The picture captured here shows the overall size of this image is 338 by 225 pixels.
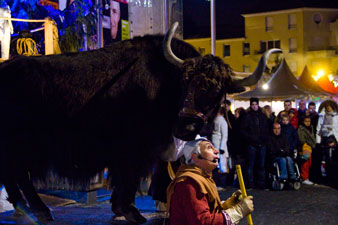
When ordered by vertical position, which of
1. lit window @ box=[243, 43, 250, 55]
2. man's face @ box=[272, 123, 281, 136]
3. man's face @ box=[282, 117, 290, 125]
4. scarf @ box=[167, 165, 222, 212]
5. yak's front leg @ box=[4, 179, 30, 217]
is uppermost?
lit window @ box=[243, 43, 250, 55]

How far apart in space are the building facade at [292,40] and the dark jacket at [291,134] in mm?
39239

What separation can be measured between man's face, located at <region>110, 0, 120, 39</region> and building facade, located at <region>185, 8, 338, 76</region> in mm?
40749

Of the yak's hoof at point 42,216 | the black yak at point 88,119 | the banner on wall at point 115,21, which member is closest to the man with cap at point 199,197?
the black yak at point 88,119

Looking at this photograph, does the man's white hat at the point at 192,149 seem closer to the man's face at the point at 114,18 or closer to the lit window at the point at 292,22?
the man's face at the point at 114,18

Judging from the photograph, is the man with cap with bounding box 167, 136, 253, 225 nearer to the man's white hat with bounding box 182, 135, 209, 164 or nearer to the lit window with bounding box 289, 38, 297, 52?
the man's white hat with bounding box 182, 135, 209, 164

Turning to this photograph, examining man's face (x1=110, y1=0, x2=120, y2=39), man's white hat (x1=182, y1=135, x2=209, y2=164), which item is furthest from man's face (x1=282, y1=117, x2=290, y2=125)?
man's white hat (x1=182, y1=135, x2=209, y2=164)

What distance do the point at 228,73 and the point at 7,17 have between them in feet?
14.7

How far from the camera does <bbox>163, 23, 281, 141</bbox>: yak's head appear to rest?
5141 millimetres

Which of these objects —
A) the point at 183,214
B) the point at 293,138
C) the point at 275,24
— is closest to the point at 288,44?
the point at 275,24

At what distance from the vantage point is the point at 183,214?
3295mm

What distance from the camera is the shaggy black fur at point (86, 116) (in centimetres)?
554

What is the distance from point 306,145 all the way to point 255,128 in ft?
4.97

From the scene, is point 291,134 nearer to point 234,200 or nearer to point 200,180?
point 234,200

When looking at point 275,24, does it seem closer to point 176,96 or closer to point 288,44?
point 288,44
